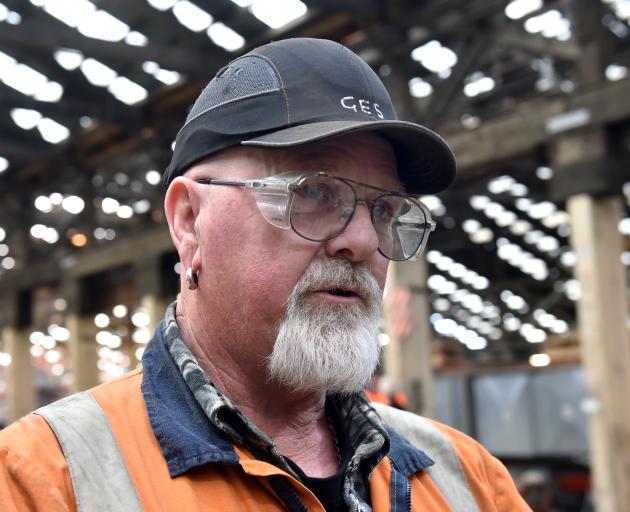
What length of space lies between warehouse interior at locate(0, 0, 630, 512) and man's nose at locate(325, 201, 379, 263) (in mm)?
2278

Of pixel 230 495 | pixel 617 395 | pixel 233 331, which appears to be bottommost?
pixel 617 395

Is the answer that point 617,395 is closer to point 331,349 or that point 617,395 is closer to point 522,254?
point 331,349

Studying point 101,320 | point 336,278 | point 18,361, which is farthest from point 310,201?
point 18,361

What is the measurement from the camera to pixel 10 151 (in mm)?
11719

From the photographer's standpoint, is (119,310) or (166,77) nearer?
(166,77)

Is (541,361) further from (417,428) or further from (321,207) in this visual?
(321,207)

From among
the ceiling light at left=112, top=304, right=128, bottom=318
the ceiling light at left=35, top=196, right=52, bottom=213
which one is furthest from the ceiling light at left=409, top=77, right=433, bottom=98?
the ceiling light at left=35, top=196, right=52, bottom=213

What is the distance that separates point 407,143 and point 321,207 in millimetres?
223

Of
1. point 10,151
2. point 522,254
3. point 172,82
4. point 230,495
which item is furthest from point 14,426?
point 522,254

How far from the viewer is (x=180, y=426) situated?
1.23 meters

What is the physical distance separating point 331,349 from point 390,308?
A: 711cm

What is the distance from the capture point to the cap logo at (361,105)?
135 cm

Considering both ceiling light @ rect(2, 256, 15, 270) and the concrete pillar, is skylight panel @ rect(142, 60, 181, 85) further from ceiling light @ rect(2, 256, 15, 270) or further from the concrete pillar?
ceiling light @ rect(2, 256, 15, 270)

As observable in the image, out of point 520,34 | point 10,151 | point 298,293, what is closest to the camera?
point 298,293
